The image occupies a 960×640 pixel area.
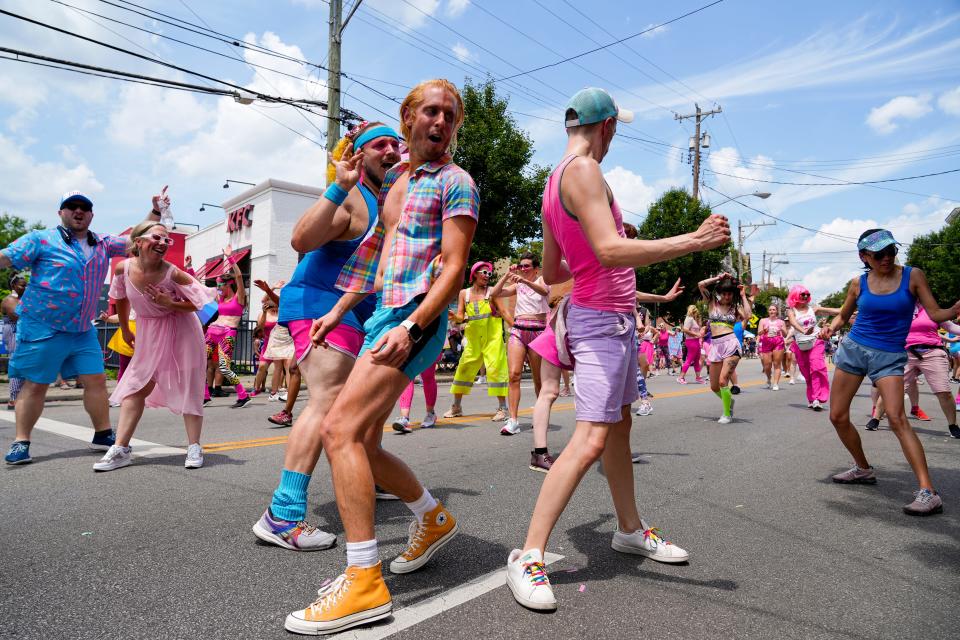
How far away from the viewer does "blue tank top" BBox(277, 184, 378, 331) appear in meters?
3.45

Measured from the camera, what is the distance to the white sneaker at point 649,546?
10.0 feet

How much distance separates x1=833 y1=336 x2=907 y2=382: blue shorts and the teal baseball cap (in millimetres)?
2927

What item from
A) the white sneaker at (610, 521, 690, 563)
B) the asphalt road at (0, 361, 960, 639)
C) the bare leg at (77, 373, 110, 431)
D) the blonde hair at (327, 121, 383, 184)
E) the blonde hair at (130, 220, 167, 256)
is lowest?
the asphalt road at (0, 361, 960, 639)

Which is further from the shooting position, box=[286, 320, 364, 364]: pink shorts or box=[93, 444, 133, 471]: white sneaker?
box=[93, 444, 133, 471]: white sneaker

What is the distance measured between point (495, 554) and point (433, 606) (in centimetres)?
69

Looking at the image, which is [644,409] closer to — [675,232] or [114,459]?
[114,459]

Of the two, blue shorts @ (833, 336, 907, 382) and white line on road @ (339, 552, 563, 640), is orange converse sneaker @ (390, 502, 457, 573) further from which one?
blue shorts @ (833, 336, 907, 382)

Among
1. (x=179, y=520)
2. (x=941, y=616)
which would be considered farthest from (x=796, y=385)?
(x=179, y=520)

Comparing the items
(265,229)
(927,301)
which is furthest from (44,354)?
(265,229)

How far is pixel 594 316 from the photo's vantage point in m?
2.89

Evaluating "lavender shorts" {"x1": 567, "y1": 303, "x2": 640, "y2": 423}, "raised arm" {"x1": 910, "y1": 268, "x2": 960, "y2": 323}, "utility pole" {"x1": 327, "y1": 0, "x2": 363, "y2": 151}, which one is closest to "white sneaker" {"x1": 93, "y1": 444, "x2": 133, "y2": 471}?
→ "lavender shorts" {"x1": 567, "y1": 303, "x2": 640, "y2": 423}

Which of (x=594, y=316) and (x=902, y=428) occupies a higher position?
(x=594, y=316)

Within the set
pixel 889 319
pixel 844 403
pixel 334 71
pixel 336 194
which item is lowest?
pixel 844 403

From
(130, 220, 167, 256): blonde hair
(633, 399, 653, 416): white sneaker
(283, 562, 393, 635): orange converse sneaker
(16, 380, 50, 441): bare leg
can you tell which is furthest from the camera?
(633, 399, 653, 416): white sneaker
